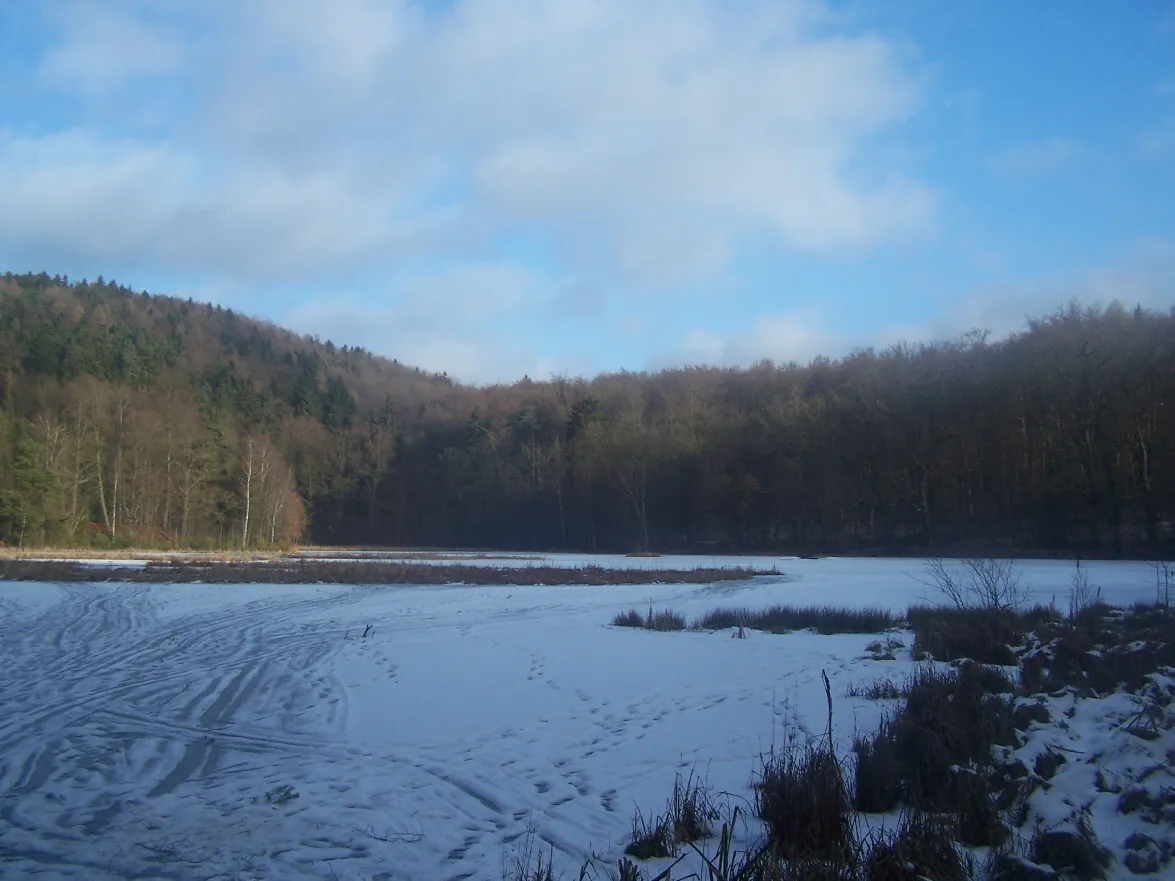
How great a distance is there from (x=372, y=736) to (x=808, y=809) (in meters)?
4.70

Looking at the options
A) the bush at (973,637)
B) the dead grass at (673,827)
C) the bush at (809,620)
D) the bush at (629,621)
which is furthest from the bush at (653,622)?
the dead grass at (673,827)

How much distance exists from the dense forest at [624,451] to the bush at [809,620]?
3293cm

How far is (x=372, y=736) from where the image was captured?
8055mm

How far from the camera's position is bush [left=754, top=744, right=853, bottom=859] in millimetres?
4785

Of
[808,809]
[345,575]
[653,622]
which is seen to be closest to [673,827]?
[808,809]

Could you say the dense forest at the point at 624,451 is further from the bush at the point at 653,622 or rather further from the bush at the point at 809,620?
the bush at the point at 653,622

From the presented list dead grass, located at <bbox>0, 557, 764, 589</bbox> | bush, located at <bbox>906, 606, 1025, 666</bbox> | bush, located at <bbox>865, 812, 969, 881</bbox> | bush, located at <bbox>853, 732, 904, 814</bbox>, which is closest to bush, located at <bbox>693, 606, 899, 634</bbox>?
bush, located at <bbox>906, 606, 1025, 666</bbox>

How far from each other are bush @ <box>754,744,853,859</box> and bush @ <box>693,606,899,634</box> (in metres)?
9.85

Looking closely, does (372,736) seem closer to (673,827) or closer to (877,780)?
(673,827)

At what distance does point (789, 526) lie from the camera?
64062 mm

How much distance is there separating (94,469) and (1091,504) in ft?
226

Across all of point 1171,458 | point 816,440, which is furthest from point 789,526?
point 1171,458

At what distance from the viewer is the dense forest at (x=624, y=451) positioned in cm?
4578

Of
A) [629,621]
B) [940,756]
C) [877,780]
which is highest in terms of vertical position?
[940,756]
